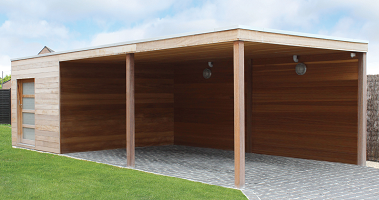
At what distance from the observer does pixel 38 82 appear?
979 centimetres

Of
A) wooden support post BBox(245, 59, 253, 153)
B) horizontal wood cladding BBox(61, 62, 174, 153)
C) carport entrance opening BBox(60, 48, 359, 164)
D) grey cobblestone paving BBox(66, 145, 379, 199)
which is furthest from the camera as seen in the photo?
horizontal wood cladding BBox(61, 62, 174, 153)

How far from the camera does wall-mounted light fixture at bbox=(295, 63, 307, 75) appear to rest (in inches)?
326

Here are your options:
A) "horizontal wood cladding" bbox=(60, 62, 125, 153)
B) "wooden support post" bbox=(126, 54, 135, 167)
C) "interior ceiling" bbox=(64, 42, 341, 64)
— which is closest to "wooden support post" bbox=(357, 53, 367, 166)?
"interior ceiling" bbox=(64, 42, 341, 64)

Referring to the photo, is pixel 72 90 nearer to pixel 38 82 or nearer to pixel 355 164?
pixel 38 82

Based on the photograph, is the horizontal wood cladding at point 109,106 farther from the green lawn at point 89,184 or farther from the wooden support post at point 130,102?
the wooden support post at point 130,102

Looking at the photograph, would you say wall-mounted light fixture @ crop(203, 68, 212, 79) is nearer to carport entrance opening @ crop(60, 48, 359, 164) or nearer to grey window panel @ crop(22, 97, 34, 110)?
carport entrance opening @ crop(60, 48, 359, 164)

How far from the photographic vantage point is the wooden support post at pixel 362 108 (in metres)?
7.69

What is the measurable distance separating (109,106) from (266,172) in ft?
15.7

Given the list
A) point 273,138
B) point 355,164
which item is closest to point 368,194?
point 355,164

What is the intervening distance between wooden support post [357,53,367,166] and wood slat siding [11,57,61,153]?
21.3ft

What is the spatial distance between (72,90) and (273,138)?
4.78 meters

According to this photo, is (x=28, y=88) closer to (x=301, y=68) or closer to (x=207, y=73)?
(x=207, y=73)

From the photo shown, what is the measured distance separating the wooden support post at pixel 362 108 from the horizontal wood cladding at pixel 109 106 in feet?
16.8

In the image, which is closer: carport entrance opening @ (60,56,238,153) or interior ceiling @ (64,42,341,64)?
interior ceiling @ (64,42,341,64)
